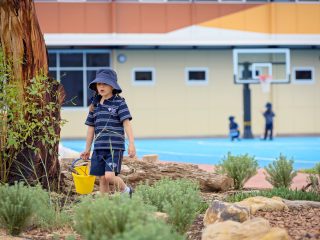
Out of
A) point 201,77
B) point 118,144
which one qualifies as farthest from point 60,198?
point 201,77

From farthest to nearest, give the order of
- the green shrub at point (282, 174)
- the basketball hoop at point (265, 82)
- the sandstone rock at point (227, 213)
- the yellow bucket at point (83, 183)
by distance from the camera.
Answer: the basketball hoop at point (265, 82) → the green shrub at point (282, 174) → the yellow bucket at point (83, 183) → the sandstone rock at point (227, 213)

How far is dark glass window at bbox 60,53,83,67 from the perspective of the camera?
35188 millimetres

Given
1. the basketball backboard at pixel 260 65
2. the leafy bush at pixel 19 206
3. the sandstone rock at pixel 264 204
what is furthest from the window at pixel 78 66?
the leafy bush at pixel 19 206

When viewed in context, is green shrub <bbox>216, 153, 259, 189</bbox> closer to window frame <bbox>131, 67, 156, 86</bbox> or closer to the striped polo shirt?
the striped polo shirt

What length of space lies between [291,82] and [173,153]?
1364 centimetres

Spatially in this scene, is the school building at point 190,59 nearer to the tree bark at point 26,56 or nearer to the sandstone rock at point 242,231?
the tree bark at point 26,56

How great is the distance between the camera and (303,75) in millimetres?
37156

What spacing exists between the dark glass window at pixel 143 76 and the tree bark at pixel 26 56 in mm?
25996

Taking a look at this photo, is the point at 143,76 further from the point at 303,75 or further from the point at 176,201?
the point at 176,201

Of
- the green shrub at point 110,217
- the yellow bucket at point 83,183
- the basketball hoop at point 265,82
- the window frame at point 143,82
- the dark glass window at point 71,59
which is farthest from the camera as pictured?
the window frame at point 143,82

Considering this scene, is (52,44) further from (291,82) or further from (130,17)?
(291,82)

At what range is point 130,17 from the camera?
1374 inches

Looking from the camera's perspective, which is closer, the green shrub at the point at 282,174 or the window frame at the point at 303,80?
the green shrub at the point at 282,174

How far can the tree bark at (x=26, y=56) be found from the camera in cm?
952
